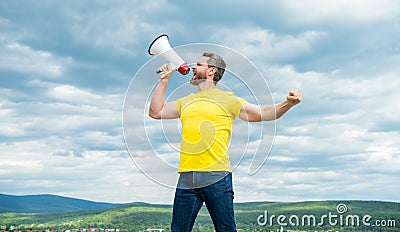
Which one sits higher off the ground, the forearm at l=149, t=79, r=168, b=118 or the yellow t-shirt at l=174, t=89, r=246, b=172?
the forearm at l=149, t=79, r=168, b=118

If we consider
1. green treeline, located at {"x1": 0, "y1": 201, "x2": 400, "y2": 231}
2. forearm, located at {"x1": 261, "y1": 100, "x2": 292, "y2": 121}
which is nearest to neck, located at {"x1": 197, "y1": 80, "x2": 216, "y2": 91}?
forearm, located at {"x1": 261, "y1": 100, "x2": 292, "y2": 121}

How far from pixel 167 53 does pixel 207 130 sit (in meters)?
0.76

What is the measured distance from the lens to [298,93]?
346 cm

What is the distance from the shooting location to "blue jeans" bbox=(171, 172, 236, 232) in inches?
143

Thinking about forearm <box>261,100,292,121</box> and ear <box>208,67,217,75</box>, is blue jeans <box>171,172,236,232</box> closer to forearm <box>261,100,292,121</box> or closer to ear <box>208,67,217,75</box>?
forearm <box>261,100,292,121</box>

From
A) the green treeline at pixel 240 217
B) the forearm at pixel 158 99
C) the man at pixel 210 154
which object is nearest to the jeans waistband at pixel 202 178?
the man at pixel 210 154

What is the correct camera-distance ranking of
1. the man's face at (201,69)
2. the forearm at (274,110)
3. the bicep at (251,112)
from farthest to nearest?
the man's face at (201,69), the bicep at (251,112), the forearm at (274,110)

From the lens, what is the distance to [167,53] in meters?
4.02

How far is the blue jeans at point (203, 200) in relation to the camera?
3.62 meters

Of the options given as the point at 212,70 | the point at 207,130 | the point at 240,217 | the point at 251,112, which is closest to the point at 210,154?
the point at 207,130

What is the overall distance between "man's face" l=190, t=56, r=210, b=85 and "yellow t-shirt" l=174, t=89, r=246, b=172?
153 millimetres

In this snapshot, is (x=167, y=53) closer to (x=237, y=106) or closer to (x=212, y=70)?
(x=212, y=70)

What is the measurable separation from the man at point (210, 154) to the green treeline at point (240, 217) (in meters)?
13.1

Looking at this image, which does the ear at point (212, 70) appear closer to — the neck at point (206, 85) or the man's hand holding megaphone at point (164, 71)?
the neck at point (206, 85)
